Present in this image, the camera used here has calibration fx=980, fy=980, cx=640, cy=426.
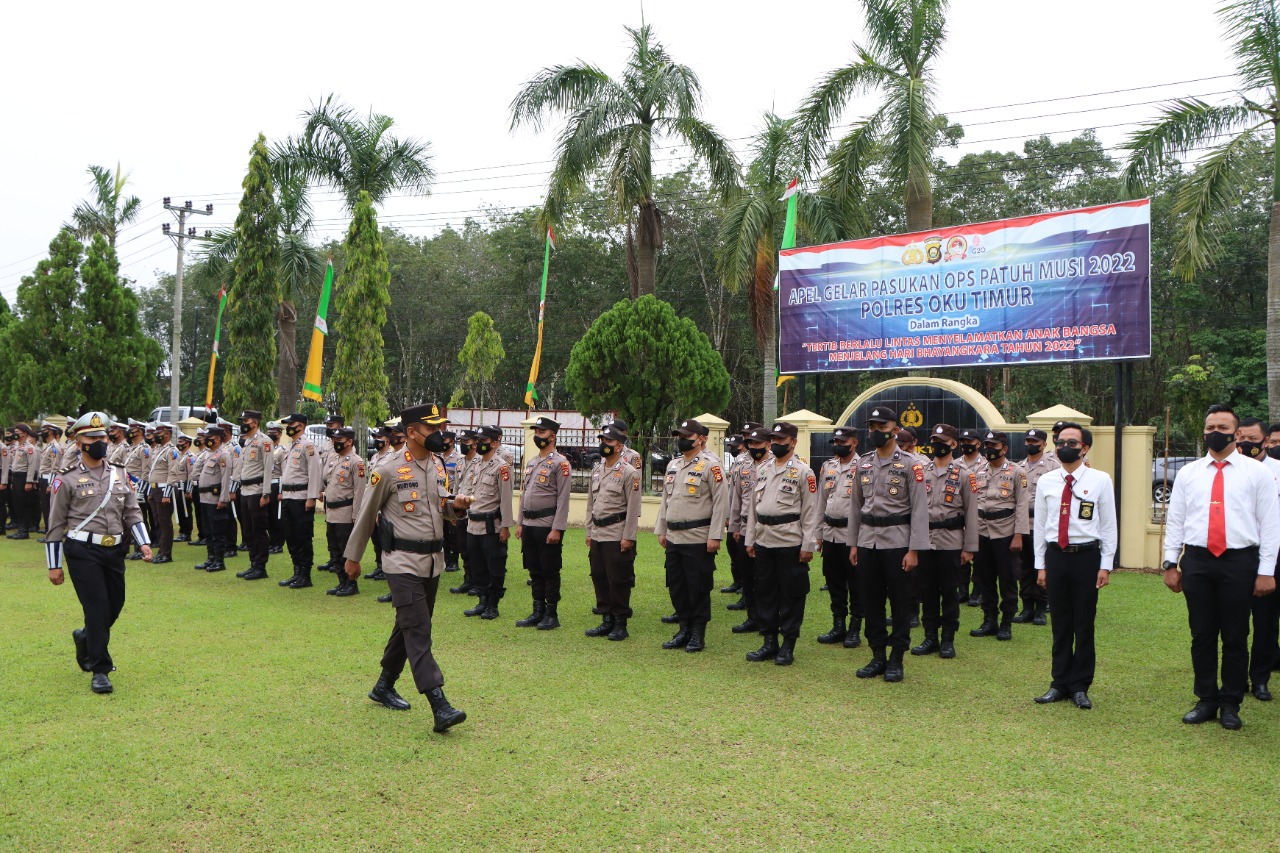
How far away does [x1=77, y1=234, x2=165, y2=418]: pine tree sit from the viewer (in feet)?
73.2

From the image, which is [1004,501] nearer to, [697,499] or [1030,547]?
[1030,547]

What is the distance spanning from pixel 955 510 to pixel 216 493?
9283 millimetres

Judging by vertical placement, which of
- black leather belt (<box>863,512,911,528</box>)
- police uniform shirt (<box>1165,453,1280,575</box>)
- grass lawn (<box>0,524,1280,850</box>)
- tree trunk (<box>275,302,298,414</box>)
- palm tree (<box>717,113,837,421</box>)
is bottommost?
grass lawn (<box>0,524,1280,850</box>)

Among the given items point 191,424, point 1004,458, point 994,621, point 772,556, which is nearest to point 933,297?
point 1004,458

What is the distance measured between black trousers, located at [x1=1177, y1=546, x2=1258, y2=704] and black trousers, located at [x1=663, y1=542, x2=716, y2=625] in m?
2.95

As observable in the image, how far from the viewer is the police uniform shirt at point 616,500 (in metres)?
8.16

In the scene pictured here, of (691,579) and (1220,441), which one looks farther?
(691,579)

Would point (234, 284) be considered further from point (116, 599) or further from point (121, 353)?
point (116, 599)

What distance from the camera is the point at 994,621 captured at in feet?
28.1

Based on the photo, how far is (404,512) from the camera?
5738mm

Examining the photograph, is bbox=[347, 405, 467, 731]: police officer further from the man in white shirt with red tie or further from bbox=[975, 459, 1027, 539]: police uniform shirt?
bbox=[975, 459, 1027, 539]: police uniform shirt

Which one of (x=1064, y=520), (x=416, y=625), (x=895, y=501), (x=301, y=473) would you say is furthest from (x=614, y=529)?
(x=301, y=473)

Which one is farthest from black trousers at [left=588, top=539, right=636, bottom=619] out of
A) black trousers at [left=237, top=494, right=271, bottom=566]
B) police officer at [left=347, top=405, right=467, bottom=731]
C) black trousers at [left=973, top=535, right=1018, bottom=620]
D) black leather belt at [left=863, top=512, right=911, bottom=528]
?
black trousers at [left=237, top=494, right=271, bottom=566]

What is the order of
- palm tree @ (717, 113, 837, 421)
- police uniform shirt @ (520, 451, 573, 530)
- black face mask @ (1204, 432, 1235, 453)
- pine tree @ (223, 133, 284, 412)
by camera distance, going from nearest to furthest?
1. black face mask @ (1204, 432, 1235, 453)
2. police uniform shirt @ (520, 451, 573, 530)
3. palm tree @ (717, 113, 837, 421)
4. pine tree @ (223, 133, 284, 412)
